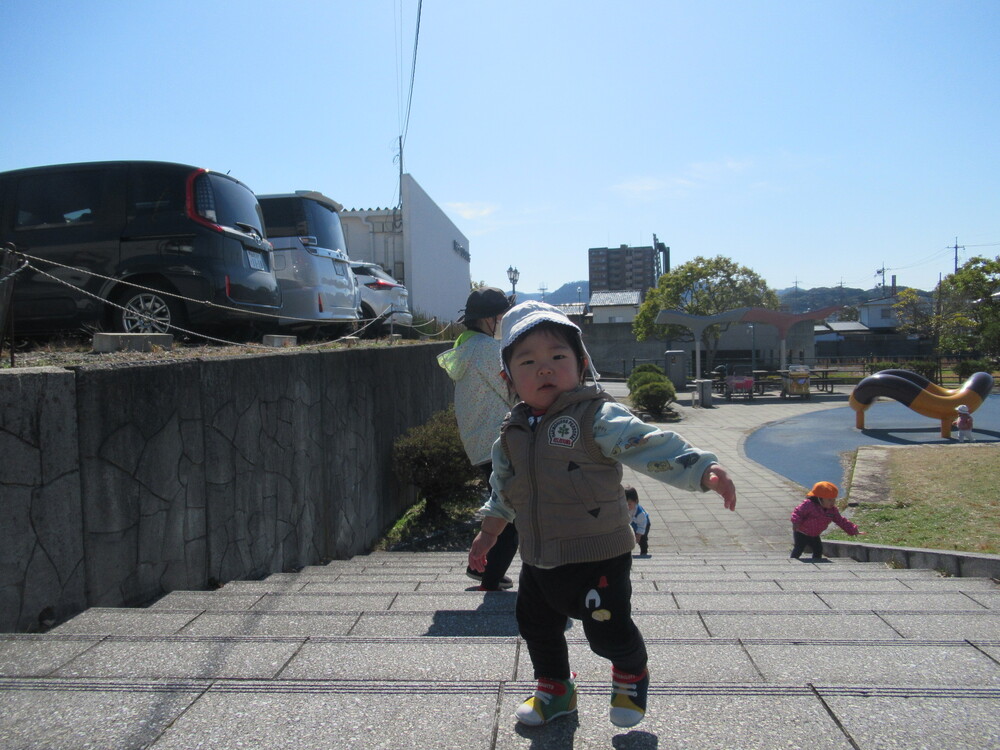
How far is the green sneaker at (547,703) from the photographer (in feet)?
7.03

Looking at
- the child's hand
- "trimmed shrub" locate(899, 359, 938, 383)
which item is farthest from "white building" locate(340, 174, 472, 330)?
"trimmed shrub" locate(899, 359, 938, 383)

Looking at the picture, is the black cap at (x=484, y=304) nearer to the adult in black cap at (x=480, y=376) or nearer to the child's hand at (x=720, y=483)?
the adult in black cap at (x=480, y=376)

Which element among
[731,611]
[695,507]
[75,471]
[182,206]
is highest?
[182,206]

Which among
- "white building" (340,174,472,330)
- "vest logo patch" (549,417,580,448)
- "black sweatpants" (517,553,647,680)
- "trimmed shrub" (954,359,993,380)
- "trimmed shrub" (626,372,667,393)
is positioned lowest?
"trimmed shrub" (954,359,993,380)

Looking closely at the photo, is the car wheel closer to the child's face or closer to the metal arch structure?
the child's face

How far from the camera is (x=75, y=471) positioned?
3148mm

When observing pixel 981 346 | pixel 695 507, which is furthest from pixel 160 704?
pixel 981 346

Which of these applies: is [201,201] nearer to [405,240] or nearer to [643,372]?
[405,240]

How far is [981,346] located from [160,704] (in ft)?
131

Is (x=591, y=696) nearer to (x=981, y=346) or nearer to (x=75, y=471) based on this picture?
(x=75, y=471)

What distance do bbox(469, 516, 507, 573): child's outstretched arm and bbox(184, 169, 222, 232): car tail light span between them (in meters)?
5.01

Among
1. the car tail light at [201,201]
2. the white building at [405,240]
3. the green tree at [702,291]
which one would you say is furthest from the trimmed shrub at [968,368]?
the car tail light at [201,201]

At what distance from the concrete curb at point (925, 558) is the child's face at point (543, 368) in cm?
440

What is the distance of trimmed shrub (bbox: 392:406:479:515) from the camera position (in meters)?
7.38
